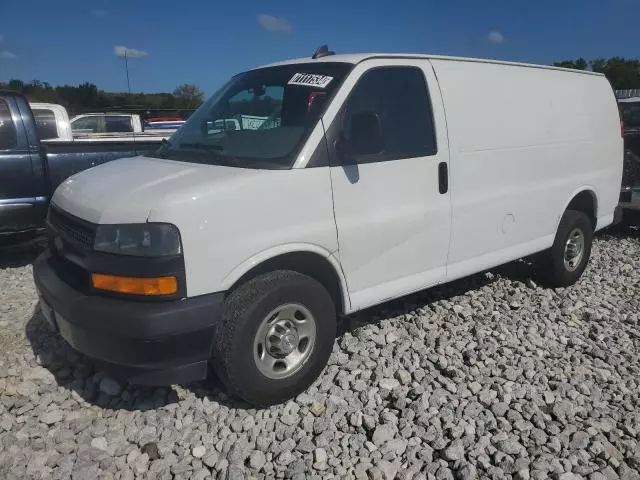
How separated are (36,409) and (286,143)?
2177mm

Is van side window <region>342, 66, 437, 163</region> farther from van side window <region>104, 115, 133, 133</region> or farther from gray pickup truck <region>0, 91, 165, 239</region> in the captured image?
van side window <region>104, 115, 133, 133</region>

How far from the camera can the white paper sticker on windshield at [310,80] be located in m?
3.37

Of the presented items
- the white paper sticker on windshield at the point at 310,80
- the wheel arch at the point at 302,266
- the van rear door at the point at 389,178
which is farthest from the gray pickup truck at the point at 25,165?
the van rear door at the point at 389,178

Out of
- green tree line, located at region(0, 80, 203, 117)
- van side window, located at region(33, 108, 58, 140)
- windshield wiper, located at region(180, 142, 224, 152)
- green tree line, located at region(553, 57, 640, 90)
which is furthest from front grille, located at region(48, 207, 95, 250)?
green tree line, located at region(553, 57, 640, 90)

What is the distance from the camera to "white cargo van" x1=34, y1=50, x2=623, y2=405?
107 inches

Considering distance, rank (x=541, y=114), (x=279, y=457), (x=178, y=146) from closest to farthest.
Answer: (x=279, y=457), (x=178, y=146), (x=541, y=114)

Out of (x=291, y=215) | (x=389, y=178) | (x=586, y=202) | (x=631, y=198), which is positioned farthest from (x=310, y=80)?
(x=631, y=198)

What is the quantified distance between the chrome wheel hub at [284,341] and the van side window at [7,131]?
417 centimetres

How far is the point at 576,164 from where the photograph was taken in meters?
4.97

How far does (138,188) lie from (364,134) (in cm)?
133

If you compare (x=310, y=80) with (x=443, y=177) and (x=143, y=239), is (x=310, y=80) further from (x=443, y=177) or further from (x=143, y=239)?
(x=143, y=239)

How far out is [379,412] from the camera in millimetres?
3188

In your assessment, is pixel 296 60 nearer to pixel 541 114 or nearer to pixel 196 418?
pixel 541 114


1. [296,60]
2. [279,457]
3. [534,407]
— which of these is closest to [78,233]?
[279,457]
